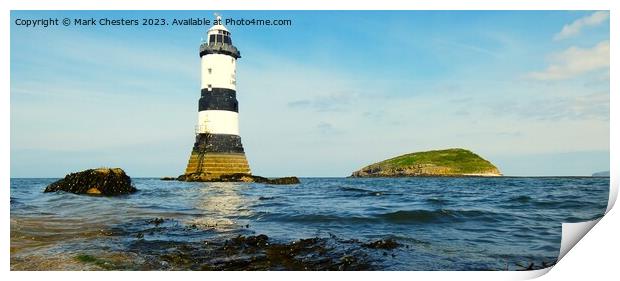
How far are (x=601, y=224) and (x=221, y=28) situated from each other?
28306mm

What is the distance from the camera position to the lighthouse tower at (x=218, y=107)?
32.4m

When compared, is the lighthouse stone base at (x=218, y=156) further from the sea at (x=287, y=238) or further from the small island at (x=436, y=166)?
the small island at (x=436, y=166)

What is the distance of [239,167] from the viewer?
35.1 m

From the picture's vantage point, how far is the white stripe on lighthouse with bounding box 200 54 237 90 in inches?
1280

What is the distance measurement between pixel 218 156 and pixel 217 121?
9.91ft

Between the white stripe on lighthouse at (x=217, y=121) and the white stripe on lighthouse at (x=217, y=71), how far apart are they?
6.37ft

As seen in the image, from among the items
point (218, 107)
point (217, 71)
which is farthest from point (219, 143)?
point (217, 71)

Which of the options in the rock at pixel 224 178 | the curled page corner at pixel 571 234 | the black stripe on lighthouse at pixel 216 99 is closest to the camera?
the curled page corner at pixel 571 234

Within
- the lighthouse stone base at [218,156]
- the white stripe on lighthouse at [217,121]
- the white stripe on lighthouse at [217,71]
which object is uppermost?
the white stripe on lighthouse at [217,71]

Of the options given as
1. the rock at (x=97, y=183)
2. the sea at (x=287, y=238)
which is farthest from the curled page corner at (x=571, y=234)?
the rock at (x=97, y=183)

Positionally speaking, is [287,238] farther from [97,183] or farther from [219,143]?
[219,143]

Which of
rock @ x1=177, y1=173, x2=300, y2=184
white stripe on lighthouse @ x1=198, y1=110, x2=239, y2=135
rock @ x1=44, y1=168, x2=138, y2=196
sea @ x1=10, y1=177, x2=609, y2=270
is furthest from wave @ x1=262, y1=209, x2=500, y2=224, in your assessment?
rock @ x1=177, y1=173, x2=300, y2=184
